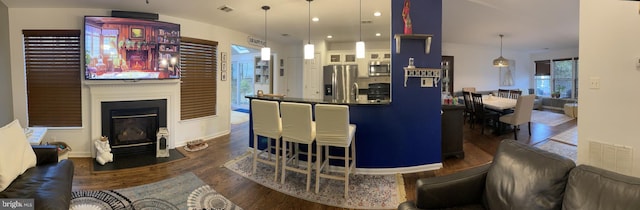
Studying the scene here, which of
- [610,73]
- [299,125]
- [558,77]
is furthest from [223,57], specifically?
[558,77]

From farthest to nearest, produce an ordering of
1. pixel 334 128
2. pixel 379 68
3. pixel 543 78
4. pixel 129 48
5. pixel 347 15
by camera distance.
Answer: pixel 543 78
pixel 379 68
pixel 347 15
pixel 129 48
pixel 334 128

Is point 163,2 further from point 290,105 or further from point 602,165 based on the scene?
point 602,165

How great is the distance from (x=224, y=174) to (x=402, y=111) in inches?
89.8

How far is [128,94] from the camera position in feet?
14.4

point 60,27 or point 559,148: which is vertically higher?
point 60,27

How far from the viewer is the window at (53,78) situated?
4141mm

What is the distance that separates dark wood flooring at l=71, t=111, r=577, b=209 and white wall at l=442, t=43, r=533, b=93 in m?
3.80

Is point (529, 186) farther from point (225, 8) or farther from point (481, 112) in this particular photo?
point (481, 112)

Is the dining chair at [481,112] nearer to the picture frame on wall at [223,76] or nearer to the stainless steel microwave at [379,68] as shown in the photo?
the stainless steel microwave at [379,68]

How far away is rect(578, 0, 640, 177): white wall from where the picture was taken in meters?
1.92

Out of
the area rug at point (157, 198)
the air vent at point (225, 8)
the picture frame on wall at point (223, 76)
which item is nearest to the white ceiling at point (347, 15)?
the air vent at point (225, 8)

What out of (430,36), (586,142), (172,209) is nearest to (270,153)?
(172,209)

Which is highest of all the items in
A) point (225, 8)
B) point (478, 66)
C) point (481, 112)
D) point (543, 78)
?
point (225, 8)

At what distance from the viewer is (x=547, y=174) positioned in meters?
1.56
